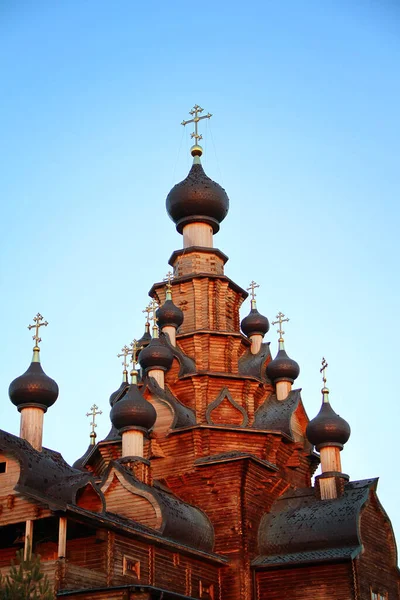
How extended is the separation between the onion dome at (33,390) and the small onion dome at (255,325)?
343 inches

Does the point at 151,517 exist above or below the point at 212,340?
below

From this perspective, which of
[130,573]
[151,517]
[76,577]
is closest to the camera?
[76,577]

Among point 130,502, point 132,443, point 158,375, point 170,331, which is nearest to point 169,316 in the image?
point 170,331

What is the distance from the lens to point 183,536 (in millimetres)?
22984

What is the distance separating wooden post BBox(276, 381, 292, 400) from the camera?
28094mm

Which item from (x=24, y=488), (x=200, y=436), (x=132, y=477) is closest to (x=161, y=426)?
(x=200, y=436)

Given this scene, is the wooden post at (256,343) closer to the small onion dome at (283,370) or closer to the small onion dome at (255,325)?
the small onion dome at (255,325)

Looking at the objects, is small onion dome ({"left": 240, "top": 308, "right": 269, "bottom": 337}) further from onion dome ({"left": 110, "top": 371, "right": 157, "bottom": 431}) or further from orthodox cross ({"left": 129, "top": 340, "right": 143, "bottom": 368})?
onion dome ({"left": 110, "top": 371, "right": 157, "bottom": 431})

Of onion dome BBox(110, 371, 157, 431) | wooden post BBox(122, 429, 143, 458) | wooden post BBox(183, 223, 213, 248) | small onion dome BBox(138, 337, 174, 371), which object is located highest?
wooden post BBox(183, 223, 213, 248)

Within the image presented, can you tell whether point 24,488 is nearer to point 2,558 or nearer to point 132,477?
point 2,558

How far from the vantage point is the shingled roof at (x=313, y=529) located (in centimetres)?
2339

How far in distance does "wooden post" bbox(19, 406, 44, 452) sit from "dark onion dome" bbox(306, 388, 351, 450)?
24.7 feet

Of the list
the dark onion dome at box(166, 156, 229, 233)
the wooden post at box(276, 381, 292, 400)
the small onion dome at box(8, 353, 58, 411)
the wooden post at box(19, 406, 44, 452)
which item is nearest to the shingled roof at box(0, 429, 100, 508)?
the wooden post at box(19, 406, 44, 452)

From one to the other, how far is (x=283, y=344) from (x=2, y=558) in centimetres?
1163
